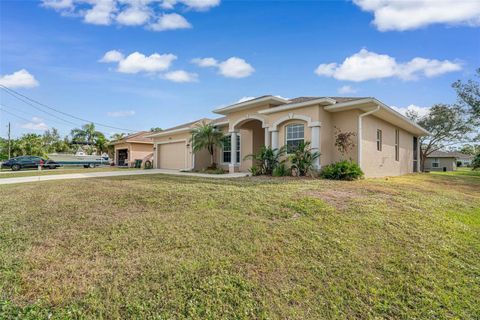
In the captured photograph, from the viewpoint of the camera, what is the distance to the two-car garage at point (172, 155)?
65.5 ft

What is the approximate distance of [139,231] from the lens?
4.56 meters

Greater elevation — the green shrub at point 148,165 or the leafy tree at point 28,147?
the leafy tree at point 28,147

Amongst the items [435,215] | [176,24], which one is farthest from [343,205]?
[176,24]

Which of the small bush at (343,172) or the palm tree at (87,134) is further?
the palm tree at (87,134)

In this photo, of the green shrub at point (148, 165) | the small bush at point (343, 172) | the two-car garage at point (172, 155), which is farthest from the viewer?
the green shrub at point (148, 165)

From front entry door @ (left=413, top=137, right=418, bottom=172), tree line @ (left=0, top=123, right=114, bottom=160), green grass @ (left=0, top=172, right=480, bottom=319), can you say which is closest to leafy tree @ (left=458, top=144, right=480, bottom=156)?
front entry door @ (left=413, top=137, right=418, bottom=172)

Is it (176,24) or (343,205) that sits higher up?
(176,24)

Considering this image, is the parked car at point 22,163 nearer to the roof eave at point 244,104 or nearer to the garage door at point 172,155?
the garage door at point 172,155

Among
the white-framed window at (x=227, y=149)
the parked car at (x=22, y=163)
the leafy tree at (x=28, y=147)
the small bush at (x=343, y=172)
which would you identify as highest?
the leafy tree at (x=28, y=147)

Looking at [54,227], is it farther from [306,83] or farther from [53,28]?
Answer: [306,83]

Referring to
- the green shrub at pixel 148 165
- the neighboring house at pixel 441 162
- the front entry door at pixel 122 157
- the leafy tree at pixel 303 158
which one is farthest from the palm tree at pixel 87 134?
the neighboring house at pixel 441 162

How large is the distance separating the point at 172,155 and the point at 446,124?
32.6 metres

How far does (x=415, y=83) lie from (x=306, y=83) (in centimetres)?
711

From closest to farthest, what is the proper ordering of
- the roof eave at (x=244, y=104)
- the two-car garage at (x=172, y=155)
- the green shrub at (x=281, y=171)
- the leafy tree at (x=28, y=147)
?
the green shrub at (x=281, y=171), the roof eave at (x=244, y=104), the two-car garage at (x=172, y=155), the leafy tree at (x=28, y=147)
